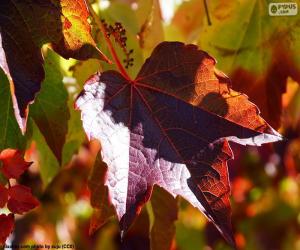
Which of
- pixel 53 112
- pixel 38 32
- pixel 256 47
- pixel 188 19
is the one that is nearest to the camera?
pixel 38 32

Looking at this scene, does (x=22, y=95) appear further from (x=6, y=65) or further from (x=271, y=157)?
(x=271, y=157)

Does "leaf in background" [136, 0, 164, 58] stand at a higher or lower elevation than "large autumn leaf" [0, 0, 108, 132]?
lower

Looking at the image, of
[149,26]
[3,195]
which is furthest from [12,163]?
[149,26]

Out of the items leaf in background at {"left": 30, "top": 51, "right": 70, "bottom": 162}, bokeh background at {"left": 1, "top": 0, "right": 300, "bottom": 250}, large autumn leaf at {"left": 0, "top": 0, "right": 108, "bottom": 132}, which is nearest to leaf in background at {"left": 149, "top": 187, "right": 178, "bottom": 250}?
bokeh background at {"left": 1, "top": 0, "right": 300, "bottom": 250}

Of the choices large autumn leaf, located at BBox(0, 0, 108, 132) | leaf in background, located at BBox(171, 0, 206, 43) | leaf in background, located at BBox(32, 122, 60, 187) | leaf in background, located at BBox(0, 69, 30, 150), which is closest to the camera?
large autumn leaf, located at BBox(0, 0, 108, 132)

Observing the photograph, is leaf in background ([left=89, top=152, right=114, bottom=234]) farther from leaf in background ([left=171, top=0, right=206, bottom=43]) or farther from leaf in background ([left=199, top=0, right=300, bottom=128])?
leaf in background ([left=171, top=0, right=206, bottom=43])

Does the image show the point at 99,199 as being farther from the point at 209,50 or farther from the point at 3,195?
the point at 209,50

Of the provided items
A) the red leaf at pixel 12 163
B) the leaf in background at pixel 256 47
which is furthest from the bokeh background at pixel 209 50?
the red leaf at pixel 12 163
